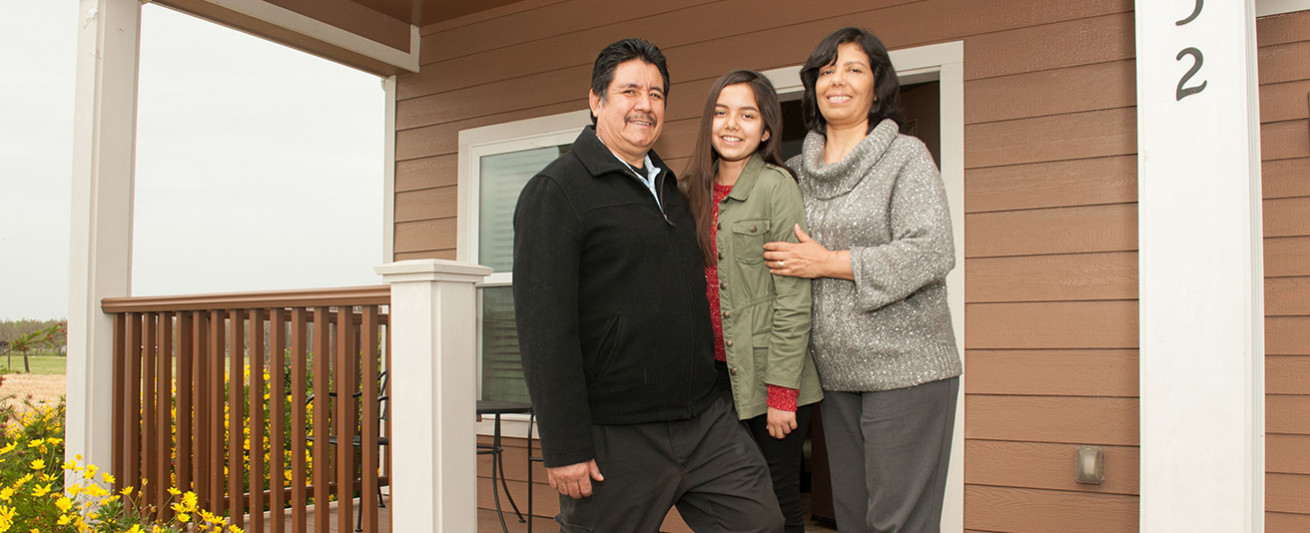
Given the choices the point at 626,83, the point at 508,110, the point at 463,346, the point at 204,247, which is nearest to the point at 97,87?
the point at 508,110

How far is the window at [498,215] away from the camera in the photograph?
418 cm

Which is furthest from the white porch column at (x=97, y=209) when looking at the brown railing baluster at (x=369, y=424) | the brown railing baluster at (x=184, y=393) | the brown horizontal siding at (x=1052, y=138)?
the brown horizontal siding at (x=1052, y=138)

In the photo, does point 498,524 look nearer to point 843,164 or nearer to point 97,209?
point 97,209

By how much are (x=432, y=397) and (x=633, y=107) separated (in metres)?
1.02

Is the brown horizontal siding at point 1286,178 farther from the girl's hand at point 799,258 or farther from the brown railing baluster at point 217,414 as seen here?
the brown railing baluster at point 217,414

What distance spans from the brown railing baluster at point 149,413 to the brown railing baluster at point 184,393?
0.16 metres

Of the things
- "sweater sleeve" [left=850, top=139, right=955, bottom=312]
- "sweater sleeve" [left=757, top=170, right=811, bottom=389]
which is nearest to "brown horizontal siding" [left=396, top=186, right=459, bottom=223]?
"sweater sleeve" [left=757, top=170, right=811, bottom=389]

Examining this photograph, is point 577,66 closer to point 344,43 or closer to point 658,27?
point 658,27

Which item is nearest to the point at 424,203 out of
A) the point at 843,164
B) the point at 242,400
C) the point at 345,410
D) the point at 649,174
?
the point at 242,400

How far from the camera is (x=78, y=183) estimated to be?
3.27 metres

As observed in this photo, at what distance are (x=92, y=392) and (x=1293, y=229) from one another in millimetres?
4168

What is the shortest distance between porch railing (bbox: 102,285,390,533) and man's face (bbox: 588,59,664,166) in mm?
1016

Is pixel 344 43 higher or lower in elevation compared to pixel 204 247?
higher

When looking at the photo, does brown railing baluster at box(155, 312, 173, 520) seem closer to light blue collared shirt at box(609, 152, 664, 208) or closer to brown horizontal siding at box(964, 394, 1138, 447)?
light blue collared shirt at box(609, 152, 664, 208)
